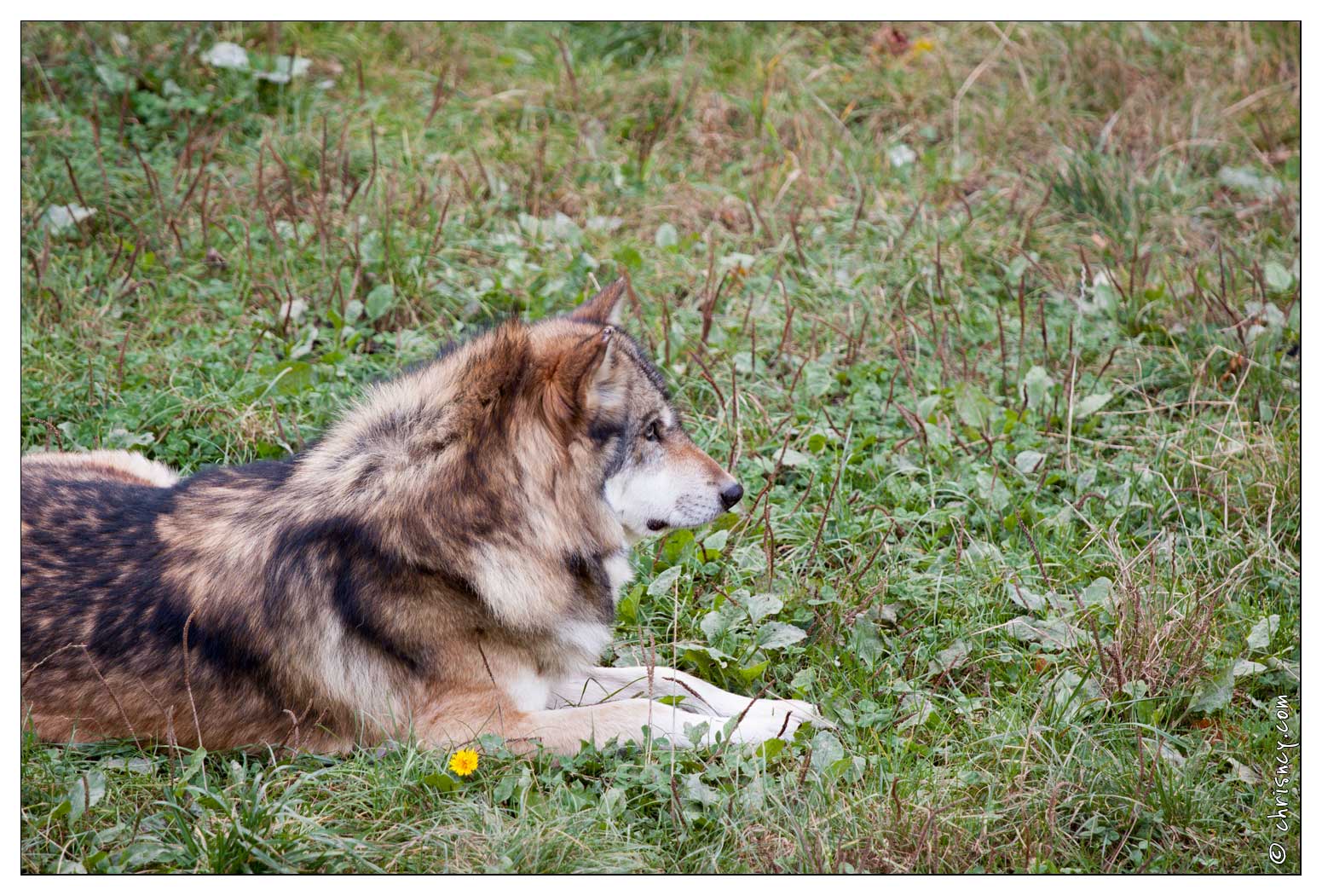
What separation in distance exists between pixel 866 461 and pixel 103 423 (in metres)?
3.30

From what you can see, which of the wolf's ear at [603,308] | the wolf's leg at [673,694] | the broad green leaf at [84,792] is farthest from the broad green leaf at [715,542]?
the broad green leaf at [84,792]

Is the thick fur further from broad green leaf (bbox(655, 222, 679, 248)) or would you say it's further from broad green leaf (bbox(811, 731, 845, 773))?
broad green leaf (bbox(655, 222, 679, 248))

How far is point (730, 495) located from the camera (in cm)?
364

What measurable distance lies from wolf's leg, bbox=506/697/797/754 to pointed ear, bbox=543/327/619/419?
3.08 ft

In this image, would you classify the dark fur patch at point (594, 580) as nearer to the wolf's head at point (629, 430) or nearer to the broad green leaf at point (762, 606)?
the wolf's head at point (629, 430)

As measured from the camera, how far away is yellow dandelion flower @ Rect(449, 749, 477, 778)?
10.2ft

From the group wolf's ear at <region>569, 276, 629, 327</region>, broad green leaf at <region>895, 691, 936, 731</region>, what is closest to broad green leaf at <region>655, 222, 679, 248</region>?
wolf's ear at <region>569, 276, 629, 327</region>

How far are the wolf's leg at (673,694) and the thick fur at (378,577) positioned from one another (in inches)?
9.6

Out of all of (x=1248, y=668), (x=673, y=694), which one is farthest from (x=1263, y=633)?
(x=673, y=694)

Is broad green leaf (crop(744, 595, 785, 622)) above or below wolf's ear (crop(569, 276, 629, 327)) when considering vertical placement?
below

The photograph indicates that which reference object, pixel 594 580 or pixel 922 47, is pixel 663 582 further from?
pixel 922 47

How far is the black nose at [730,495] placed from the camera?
11.9ft

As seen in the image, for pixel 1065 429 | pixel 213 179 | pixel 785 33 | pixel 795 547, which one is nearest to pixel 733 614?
pixel 795 547

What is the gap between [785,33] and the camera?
7645 mm
